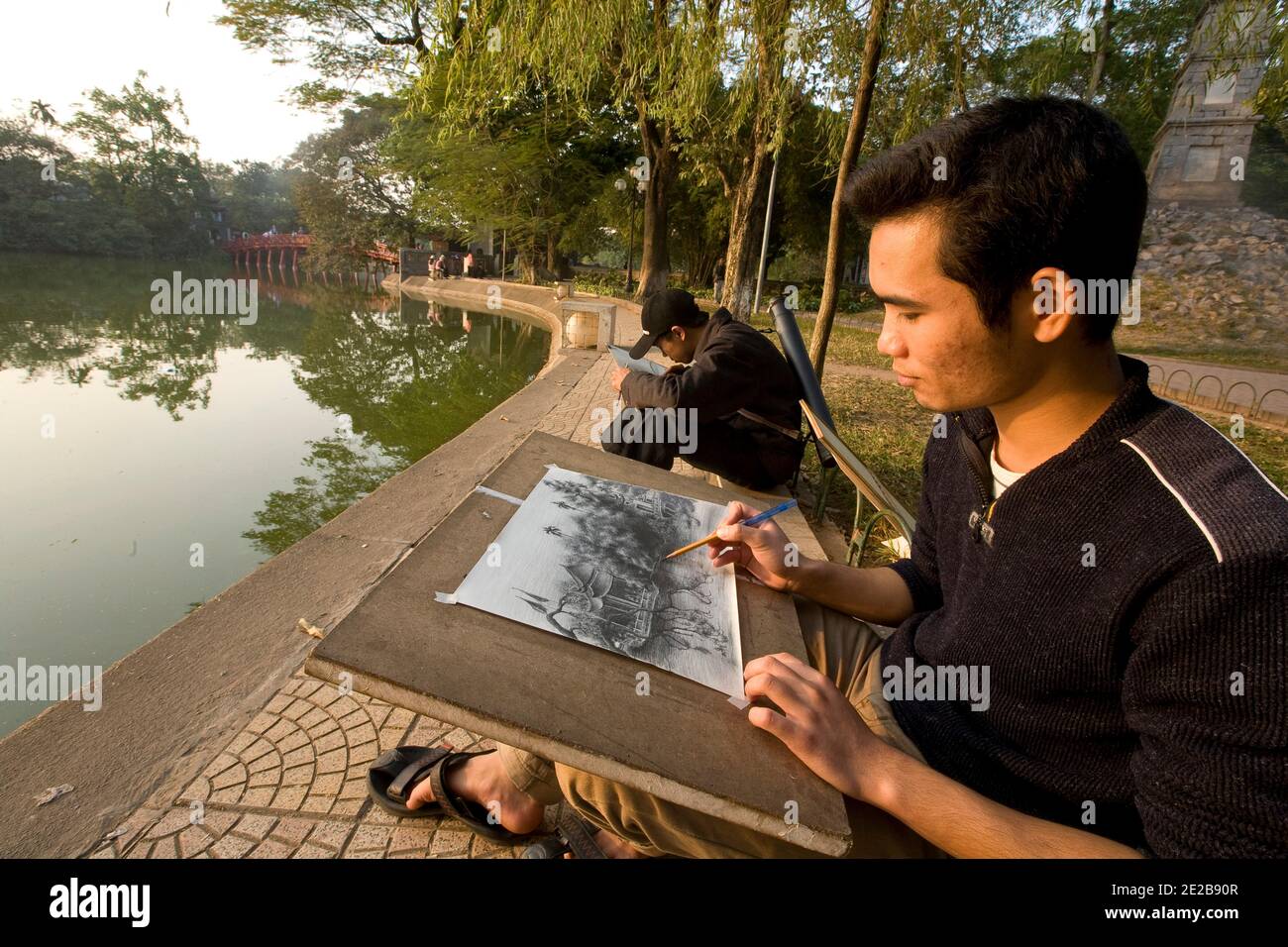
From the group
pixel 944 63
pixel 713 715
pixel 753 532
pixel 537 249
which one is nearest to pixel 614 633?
pixel 713 715

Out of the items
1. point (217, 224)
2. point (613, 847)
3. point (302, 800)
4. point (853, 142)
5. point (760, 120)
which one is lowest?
point (302, 800)

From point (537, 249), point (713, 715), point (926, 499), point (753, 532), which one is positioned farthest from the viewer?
point (537, 249)

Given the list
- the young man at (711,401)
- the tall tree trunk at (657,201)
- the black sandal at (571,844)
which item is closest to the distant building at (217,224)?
the tall tree trunk at (657,201)

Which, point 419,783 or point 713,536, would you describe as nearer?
point 713,536

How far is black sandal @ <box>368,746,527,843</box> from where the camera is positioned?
5.66 ft

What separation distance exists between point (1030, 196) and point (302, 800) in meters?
2.26

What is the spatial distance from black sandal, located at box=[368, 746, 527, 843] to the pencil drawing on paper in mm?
637

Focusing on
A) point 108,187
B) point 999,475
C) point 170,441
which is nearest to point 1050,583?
point 999,475

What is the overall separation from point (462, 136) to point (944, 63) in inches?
791

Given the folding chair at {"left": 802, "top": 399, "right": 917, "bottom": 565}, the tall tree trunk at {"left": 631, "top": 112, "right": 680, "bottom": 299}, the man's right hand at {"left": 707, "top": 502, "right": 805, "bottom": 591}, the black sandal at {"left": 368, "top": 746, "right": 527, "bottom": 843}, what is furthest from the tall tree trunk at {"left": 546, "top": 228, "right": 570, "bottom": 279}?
the man's right hand at {"left": 707, "top": 502, "right": 805, "bottom": 591}

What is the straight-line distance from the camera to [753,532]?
159 cm

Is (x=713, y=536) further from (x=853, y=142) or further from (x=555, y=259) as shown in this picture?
(x=555, y=259)

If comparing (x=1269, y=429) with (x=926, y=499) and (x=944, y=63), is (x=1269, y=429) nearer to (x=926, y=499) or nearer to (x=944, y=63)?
(x=944, y=63)

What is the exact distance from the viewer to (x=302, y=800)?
1887 millimetres
